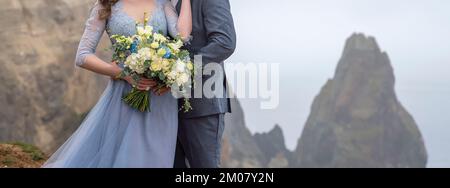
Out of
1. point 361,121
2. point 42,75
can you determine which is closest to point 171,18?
point 42,75

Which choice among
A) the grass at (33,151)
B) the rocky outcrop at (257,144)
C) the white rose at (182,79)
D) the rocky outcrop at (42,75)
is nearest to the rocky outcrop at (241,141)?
the rocky outcrop at (257,144)

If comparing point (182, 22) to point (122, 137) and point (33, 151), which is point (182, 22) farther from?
point (33, 151)

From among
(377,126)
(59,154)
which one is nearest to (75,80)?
(59,154)

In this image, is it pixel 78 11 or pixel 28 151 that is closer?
pixel 28 151

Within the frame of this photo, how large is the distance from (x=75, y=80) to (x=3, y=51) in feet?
21.9

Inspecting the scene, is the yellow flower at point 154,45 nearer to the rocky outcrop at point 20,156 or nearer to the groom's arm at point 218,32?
the groom's arm at point 218,32

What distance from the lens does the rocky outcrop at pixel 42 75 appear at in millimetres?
44906

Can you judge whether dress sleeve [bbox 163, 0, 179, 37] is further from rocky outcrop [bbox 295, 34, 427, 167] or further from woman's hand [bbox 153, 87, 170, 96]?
rocky outcrop [bbox 295, 34, 427, 167]

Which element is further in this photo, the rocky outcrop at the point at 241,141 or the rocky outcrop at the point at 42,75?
the rocky outcrop at the point at 241,141

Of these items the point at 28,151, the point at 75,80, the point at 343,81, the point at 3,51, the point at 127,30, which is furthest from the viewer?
the point at 343,81

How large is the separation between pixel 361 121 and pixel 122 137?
5405 inches

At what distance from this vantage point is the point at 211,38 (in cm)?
557
